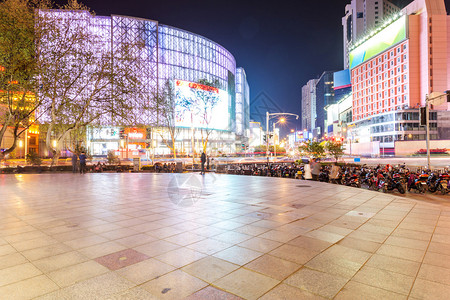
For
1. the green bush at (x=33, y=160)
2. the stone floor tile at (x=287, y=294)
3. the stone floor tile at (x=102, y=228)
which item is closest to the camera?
the stone floor tile at (x=287, y=294)

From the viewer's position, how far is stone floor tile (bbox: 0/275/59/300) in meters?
3.44

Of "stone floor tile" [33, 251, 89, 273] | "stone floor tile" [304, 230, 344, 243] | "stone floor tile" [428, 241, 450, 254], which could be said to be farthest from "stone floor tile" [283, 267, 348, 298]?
"stone floor tile" [33, 251, 89, 273]

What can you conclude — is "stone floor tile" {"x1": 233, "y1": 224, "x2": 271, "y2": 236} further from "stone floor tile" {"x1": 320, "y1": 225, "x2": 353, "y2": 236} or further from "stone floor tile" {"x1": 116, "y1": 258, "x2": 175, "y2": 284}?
"stone floor tile" {"x1": 116, "y1": 258, "x2": 175, "y2": 284}

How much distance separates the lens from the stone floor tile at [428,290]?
11.2 ft

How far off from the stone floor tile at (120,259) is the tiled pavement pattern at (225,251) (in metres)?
0.02

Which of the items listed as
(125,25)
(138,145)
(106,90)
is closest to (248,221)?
(106,90)

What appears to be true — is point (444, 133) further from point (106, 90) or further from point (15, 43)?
point (15, 43)

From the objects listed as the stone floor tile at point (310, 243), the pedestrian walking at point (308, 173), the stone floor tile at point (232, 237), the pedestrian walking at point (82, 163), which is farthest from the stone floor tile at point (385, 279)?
the pedestrian walking at point (82, 163)

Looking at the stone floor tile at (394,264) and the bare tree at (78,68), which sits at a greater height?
the bare tree at (78,68)

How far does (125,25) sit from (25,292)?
255ft

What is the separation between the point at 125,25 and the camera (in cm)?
6950

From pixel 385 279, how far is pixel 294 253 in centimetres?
145

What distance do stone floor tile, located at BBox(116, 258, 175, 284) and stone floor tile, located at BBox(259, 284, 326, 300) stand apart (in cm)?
161

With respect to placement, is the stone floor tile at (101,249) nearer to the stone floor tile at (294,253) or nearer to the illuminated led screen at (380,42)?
the stone floor tile at (294,253)
